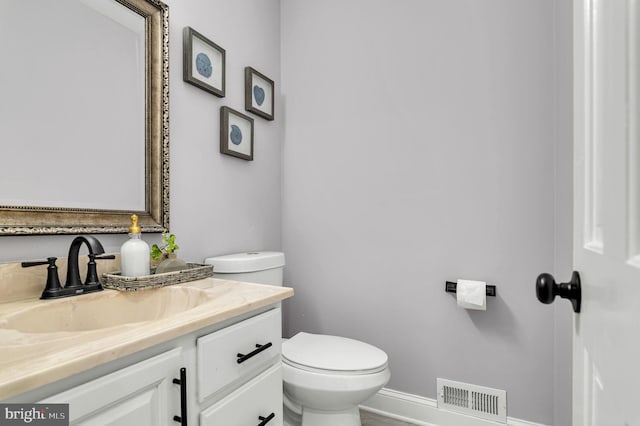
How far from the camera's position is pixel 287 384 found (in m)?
1.37

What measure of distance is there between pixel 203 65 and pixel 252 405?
4.45 ft

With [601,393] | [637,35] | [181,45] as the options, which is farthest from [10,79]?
[601,393]

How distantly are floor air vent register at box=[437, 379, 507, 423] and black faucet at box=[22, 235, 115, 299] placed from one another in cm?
155

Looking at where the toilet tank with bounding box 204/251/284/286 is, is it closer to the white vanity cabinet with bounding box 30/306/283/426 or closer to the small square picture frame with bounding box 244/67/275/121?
the white vanity cabinet with bounding box 30/306/283/426

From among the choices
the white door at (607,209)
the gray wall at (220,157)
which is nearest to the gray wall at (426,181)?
the gray wall at (220,157)

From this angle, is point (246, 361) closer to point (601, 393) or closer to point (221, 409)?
point (221, 409)

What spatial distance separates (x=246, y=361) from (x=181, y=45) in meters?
1.29

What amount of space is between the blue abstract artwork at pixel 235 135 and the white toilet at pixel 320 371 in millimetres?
572

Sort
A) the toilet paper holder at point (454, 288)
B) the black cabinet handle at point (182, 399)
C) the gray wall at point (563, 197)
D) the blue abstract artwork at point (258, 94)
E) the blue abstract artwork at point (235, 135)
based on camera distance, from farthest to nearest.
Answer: the blue abstract artwork at point (258, 94), the blue abstract artwork at point (235, 135), the toilet paper holder at point (454, 288), the gray wall at point (563, 197), the black cabinet handle at point (182, 399)

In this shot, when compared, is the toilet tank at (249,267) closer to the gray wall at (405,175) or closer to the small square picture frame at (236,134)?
Result: the gray wall at (405,175)

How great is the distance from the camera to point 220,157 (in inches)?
64.7

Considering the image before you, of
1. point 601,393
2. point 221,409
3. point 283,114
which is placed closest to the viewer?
point 601,393

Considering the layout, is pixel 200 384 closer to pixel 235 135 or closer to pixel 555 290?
pixel 555 290

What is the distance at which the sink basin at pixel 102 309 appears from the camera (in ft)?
2.78
